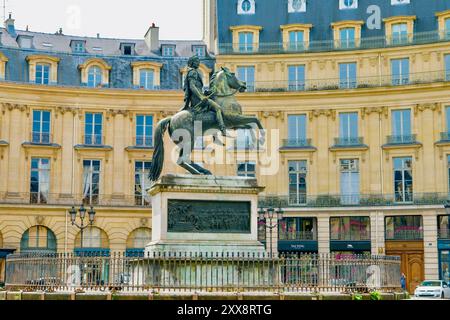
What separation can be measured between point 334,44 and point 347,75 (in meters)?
2.68

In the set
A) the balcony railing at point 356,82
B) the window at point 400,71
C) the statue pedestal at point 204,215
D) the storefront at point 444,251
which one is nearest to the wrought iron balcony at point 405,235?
the storefront at point 444,251

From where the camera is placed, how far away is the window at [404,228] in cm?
5447

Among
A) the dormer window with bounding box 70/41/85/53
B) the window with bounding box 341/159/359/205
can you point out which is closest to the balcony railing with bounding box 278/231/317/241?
the window with bounding box 341/159/359/205

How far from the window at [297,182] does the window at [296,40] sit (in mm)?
8760

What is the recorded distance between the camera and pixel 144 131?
58.6 metres

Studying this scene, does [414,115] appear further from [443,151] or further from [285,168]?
[285,168]

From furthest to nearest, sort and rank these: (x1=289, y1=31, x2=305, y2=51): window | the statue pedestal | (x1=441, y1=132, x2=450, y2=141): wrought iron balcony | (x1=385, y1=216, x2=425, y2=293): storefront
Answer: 1. (x1=289, y1=31, x2=305, y2=51): window
2. (x1=441, y1=132, x2=450, y2=141): wrought iron balcony
3. (x1=385, y1=216, x2=425, y2=293): storefront
4. the statue pedestal

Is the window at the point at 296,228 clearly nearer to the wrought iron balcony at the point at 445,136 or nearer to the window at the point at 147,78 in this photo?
the wrought iron balcony at the point at 445,136

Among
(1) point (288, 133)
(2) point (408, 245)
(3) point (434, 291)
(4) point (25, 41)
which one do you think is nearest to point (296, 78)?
(1) point (288, 133)

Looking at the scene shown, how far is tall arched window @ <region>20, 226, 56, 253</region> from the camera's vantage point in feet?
181

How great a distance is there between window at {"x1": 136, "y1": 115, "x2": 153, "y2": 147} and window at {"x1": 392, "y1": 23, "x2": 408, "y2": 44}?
19.0 metres

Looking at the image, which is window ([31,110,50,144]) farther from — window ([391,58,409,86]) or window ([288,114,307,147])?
window ([391,58,409,86])

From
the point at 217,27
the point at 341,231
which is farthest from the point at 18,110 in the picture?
the point at 341,231

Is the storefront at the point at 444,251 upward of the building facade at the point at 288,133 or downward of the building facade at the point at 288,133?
downward
